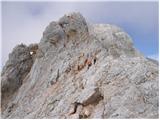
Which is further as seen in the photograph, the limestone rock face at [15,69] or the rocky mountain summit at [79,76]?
the limestone rock face at [15,69]

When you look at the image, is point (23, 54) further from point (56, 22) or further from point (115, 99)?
point (115, 99)

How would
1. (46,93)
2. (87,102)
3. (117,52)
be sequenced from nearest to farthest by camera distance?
1. (87,102)
2. (117,52)
3. (46,93)

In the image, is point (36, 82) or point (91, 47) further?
point (36, 82)

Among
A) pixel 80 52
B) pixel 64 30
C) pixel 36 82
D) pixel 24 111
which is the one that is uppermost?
pixel 64 30

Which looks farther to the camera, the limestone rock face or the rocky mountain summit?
the limestone rock face

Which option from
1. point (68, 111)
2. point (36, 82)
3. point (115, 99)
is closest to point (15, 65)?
point (36, 82)

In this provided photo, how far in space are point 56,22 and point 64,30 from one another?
5.16 feet

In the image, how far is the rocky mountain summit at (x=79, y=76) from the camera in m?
26.2

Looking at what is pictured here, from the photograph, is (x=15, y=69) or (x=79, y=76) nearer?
(x=79, y=76)

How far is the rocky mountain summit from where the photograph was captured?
1033 inches

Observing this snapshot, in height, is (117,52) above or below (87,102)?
above

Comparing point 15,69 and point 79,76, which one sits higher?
point 15,69

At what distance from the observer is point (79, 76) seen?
3173 centimetres

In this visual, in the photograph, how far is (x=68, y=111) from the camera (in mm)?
28688
